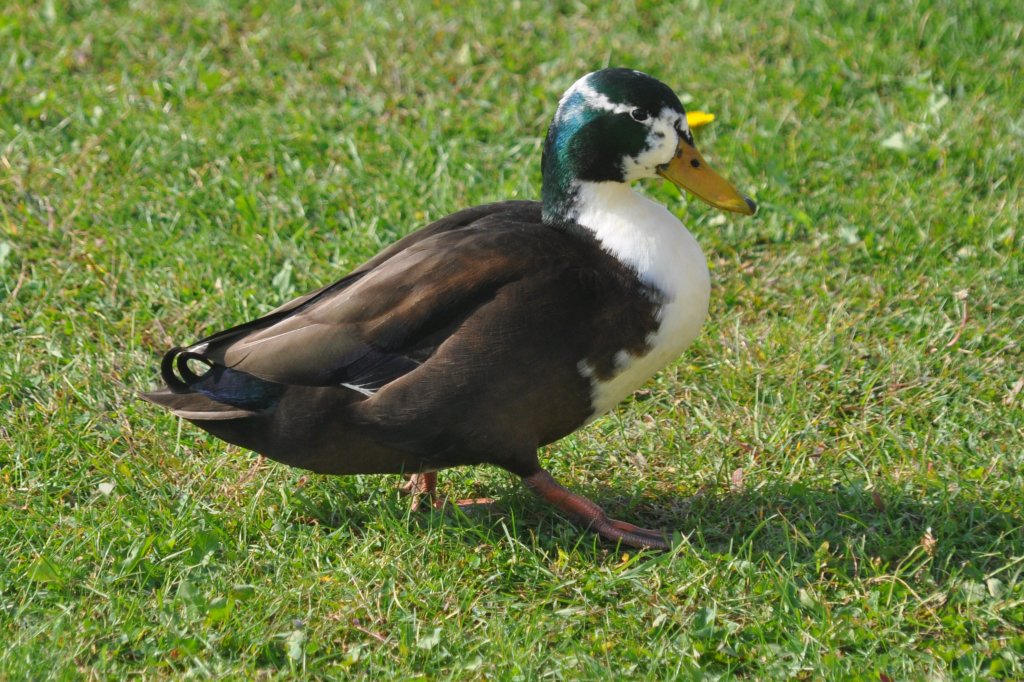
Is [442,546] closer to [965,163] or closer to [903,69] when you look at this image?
[965,163]

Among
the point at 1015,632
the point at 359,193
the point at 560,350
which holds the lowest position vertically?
the point at 1015,632

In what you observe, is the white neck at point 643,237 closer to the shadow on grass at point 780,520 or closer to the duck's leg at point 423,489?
the shadow on grass at point 780,520

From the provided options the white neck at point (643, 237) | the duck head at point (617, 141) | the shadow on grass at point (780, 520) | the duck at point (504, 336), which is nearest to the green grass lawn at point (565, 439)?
the shadow on grass at point (780, 520)

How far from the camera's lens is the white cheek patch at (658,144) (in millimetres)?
3385

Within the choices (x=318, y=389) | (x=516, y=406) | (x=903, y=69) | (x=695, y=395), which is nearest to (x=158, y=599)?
(x=318, y=389)

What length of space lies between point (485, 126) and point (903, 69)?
1.94m

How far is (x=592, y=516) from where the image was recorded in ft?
11.4

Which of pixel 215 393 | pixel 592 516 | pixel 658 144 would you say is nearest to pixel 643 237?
pixel 658 144

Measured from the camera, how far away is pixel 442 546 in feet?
11.3

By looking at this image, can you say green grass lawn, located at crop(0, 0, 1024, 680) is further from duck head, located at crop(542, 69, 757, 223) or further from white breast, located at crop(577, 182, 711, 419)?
duck head, located at crop(542, 69, 757, 223)

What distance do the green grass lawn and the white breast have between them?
48 cm

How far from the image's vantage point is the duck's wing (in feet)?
10.7

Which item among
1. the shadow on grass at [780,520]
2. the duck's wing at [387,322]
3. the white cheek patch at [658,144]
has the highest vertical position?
the white cheek patch at [658,144]

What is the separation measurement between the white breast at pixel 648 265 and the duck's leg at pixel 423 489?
0.56m
